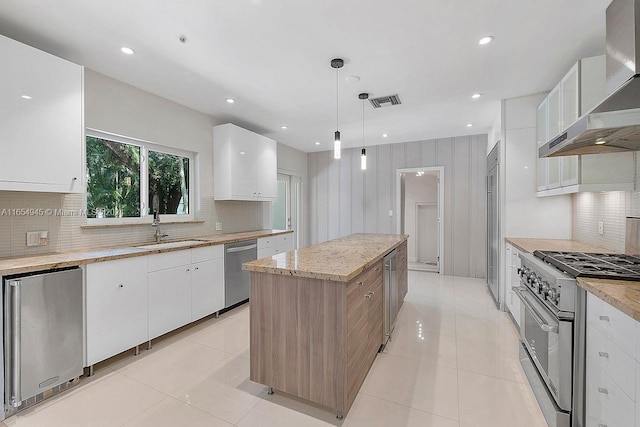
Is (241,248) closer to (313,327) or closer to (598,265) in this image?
(313,327)

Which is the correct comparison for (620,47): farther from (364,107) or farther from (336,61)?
→ (364,107)

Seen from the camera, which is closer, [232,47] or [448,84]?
[232,47]

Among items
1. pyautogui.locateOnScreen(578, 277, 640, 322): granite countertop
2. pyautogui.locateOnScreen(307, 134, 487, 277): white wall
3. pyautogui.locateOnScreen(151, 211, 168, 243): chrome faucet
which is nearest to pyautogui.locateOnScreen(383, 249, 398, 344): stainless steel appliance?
pyautogui.locateOnScreen(578, 277, 640, 322): granite countertop

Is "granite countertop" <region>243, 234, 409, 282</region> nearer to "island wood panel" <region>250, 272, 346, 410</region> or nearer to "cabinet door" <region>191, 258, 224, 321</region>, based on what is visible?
"island wood panel" <region>250, 272, 346, 410</region>

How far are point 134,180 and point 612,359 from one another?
399 centimetres

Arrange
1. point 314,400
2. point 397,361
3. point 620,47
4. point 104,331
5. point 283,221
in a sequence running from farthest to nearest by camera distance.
→ 1. point 283,221
2. point 397,361
3. point 104,331
4. point 314,400
5. point 620,47

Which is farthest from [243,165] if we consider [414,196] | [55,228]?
Result: [414,196]

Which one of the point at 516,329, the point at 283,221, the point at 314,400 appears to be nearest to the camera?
the point at 314,400

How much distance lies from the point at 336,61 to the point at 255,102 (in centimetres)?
141

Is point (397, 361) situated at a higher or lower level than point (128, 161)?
lower

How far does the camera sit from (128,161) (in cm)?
317

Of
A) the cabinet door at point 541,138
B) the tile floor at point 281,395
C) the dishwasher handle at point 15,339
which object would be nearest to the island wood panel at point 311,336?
the tile floor at point 281,395

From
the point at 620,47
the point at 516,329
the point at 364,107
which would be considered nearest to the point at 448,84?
the point at 364,107

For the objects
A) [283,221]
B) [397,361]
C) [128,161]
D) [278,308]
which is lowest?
[397,361]
